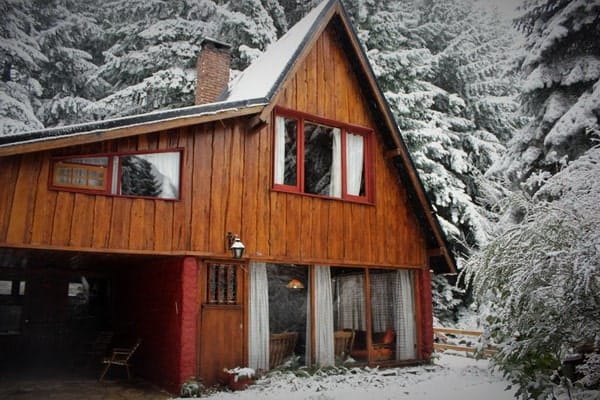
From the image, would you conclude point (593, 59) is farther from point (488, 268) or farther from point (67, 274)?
point (67, 274)

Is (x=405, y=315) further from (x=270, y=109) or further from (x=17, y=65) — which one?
(x=17, y=65)

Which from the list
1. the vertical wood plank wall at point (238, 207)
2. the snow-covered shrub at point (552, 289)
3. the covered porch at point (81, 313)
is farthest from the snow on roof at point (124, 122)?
the snow-covered shrub at point (552, 289)

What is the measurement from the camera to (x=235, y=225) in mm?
9570

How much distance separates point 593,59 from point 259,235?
8612 mm

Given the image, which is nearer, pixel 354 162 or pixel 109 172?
pixel 109 172

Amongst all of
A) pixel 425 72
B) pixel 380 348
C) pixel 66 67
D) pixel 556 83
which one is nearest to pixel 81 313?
pixel 380 348

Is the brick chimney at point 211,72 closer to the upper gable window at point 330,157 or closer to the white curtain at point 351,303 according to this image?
the upper gable window at point 330,157

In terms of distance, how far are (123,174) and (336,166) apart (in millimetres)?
4756

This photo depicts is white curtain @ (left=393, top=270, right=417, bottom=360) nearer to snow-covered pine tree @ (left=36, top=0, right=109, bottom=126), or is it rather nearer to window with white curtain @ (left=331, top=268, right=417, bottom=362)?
window with white curtain @ (left=331, top=268, right=417, bottom=362)

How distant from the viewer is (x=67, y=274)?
1436cm

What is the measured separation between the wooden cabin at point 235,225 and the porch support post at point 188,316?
2cm

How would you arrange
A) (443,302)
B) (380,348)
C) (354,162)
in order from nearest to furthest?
(380,348)
(354,162)
(443,302)

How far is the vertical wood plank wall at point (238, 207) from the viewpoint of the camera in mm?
7801

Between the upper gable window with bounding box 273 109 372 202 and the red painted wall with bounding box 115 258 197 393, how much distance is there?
3018mm
